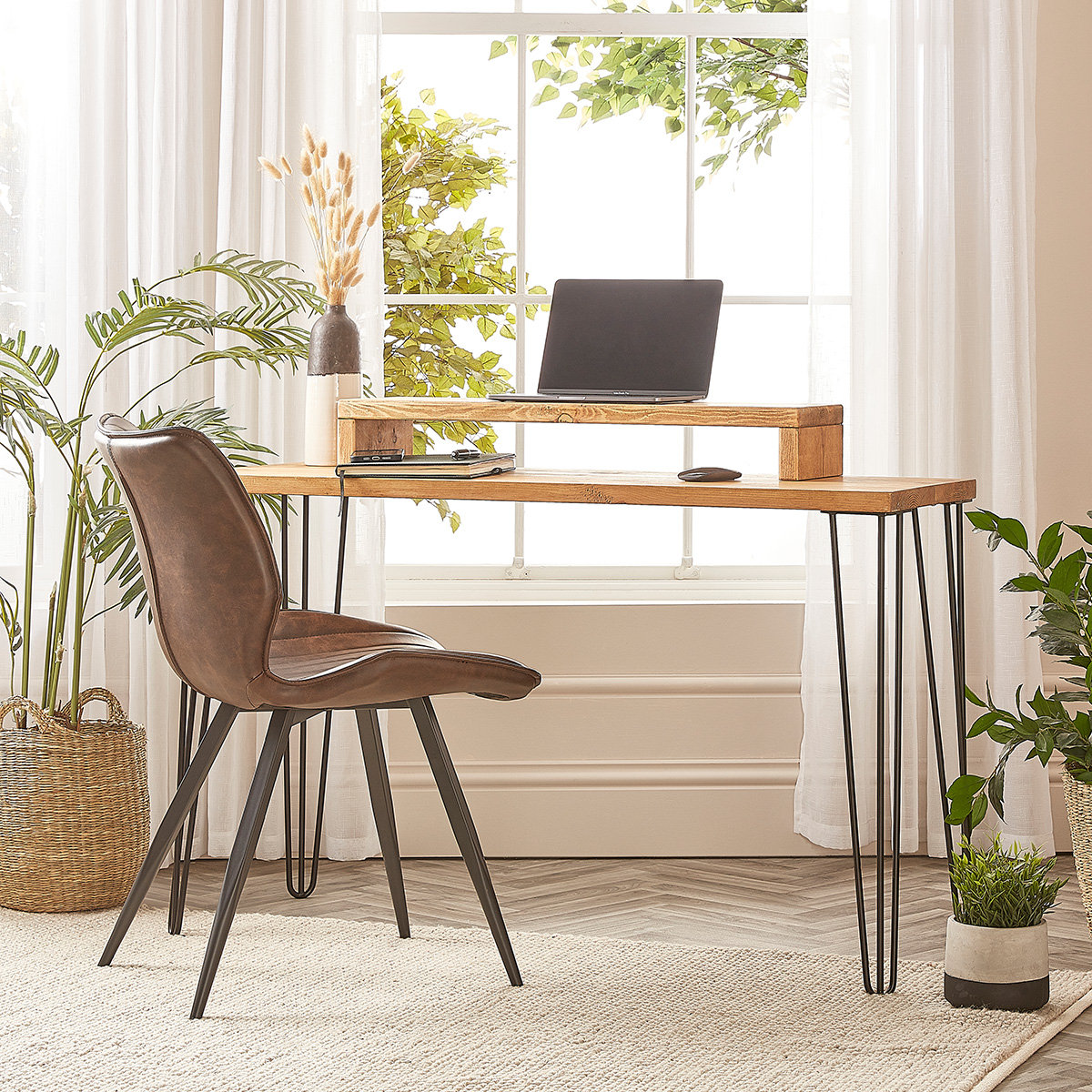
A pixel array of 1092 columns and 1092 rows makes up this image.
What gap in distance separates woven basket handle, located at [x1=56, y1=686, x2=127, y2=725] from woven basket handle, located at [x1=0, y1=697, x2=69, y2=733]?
0.02 meters

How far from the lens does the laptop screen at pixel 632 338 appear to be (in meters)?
2.85

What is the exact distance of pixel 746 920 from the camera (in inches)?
123

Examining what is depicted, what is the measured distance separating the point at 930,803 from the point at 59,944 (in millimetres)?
1922

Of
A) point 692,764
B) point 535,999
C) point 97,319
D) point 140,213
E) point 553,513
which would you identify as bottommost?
point 535,999

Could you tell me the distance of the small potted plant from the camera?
2.52 m

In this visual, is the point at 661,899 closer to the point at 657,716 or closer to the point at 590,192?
the point at 657,716

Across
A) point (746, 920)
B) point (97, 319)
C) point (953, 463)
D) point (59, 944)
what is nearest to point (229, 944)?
point (59, 944)

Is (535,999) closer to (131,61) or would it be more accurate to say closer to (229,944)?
(229,944)

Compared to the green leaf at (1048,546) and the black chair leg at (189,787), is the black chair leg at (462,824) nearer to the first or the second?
the black chair leg at (189,787)

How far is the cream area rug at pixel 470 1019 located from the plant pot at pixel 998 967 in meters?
0.03

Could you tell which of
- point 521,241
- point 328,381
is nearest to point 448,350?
point 521,241

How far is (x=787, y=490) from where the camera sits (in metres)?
2.56

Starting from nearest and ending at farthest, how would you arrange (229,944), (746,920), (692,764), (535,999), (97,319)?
(535,999), (229,944), (746,920), (97,319), (692,764)

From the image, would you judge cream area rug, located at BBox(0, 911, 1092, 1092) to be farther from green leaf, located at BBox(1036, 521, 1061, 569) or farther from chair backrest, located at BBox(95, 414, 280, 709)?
green leaf, located at BBox(1036, 521, 1061, 569)
